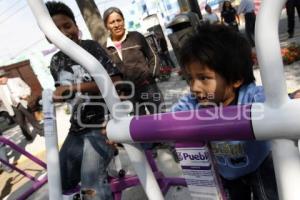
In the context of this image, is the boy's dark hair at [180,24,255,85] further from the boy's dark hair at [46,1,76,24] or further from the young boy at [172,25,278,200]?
the boy's dark hair at [46,1,76,24]

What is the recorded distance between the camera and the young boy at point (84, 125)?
2094 millimetres

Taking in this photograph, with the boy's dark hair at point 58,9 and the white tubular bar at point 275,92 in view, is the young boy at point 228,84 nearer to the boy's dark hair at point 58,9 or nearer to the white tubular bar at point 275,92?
the white tubular bar at point 275,92

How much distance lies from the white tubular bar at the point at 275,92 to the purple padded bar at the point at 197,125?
0.12 feet

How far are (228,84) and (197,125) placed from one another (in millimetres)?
539

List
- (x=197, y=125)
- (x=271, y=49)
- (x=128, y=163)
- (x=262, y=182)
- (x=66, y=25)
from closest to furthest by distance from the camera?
(x=271, y=49) → (x=197, y=125) → (x=262, y=182) → (x=66, y=25) → (x=128, y=163)

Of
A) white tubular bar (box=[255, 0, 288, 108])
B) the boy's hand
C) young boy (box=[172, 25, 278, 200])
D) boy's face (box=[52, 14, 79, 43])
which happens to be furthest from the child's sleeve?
boy's face (box=[52, 14, 79, 43])

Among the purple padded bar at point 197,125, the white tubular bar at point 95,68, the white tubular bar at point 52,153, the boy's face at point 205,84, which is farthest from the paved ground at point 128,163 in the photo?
the purple padded bar at point 197,125

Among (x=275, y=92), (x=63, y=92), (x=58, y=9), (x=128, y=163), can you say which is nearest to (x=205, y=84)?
(x=275, y=92)

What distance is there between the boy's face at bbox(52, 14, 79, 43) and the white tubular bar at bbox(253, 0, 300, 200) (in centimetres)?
154

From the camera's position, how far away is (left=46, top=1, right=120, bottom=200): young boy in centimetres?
209

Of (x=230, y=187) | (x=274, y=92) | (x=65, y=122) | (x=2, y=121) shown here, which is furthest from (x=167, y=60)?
(x=274, y=92)

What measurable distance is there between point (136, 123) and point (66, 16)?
1316 millimetres

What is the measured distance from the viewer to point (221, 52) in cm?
131

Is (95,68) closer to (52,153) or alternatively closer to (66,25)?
(52,153)
